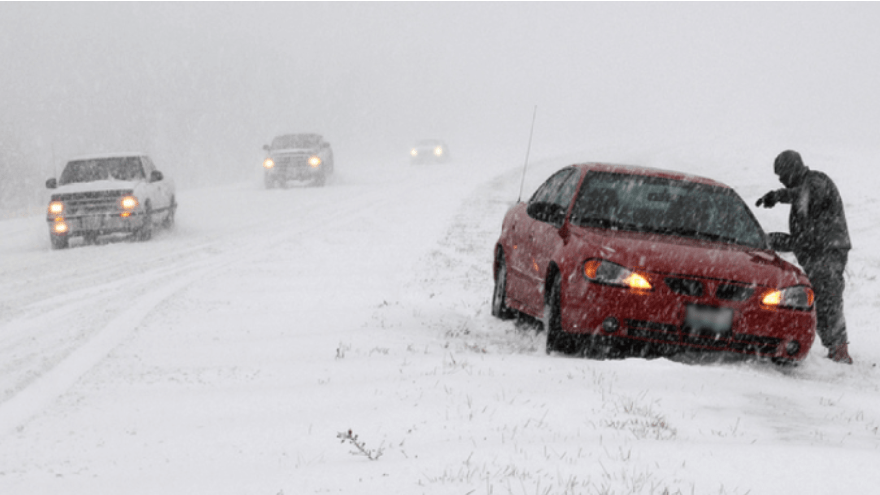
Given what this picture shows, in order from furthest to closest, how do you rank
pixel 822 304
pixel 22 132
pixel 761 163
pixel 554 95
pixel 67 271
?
pixel 554 95, pixel 22 132, pixel 761 163, pixel 67 271, pixel 822 304

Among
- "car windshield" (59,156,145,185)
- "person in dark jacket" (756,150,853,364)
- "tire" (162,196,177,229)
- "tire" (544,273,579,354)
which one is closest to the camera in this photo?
"tire" (544,273,579,354)

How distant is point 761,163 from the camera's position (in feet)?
111

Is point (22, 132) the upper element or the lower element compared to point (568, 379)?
lower

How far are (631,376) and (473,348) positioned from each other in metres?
1.52

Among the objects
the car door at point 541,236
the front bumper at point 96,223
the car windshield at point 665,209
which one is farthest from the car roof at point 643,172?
the front bumper at point 96,223

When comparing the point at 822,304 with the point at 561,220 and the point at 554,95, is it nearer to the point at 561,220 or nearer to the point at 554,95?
the point at 561,220

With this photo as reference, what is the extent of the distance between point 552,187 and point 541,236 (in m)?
1.06

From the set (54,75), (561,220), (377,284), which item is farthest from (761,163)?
(54,75)

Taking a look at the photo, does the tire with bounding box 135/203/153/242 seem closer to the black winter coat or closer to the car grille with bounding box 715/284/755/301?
the black winter coat

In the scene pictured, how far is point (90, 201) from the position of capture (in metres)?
15.5

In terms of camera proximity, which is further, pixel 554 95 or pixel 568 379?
pixel 554 95

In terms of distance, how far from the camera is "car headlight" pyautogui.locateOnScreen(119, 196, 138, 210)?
1564cm

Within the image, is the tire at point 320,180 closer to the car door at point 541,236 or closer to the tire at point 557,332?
the car door at point 541,236

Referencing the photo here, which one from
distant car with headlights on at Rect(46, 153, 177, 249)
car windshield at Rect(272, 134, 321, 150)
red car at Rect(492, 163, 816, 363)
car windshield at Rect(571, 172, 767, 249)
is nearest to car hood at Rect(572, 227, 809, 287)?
red car at Rect(492, 163, 816, 363)
